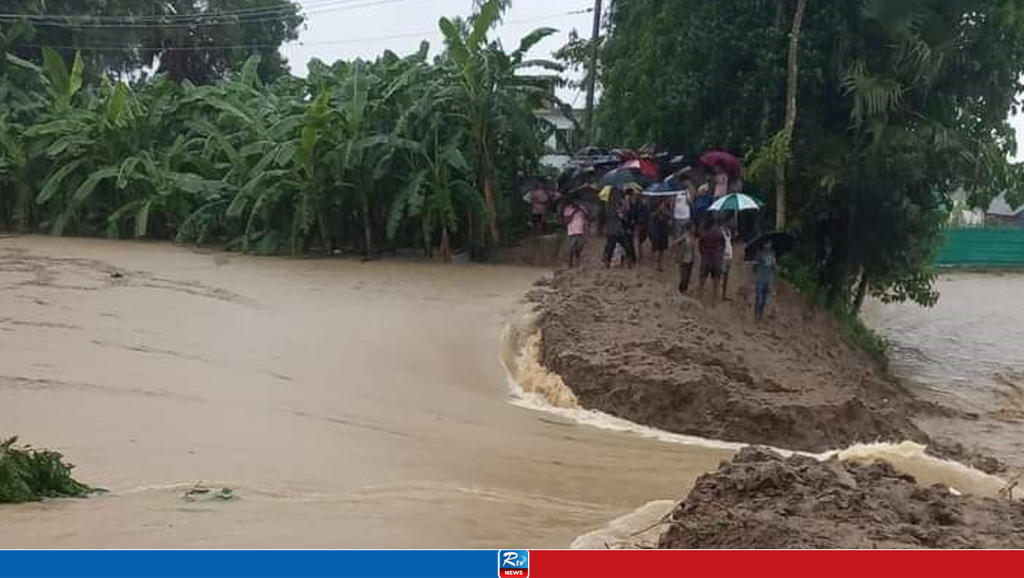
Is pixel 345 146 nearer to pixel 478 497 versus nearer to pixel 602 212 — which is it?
pixel 602 212

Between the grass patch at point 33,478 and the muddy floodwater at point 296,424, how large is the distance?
6.1 inches

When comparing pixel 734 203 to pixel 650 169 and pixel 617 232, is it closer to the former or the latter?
pixel 617 232

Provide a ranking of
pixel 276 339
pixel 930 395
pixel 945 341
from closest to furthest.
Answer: pixel 276 339 → pixel 930 395 → pixel 945 341

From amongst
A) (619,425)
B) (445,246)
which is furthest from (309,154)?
(619,425)

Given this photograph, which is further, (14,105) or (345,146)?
(14,105)

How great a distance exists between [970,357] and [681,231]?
891cm

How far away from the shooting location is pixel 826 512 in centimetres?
466

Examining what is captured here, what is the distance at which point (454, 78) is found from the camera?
20.5m

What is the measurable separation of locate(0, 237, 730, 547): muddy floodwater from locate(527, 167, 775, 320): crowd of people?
146 cm

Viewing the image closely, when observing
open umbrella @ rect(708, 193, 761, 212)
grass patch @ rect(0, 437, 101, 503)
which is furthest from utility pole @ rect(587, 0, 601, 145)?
grass patch @ rect(0, 437, 101, 503)

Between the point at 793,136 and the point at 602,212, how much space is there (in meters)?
3.29

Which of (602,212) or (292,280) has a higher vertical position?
(602,212)
